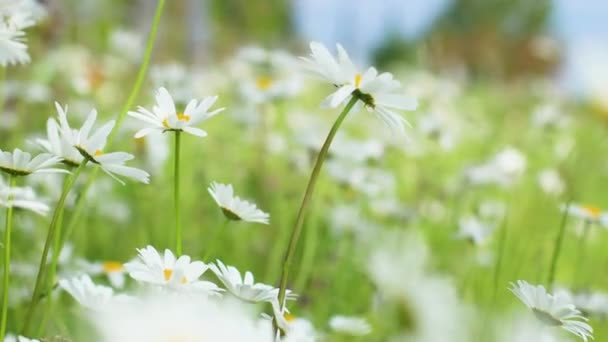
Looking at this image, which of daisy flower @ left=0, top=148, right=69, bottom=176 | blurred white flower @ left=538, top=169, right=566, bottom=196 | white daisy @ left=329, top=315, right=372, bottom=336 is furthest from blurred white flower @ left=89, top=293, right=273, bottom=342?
blurred white flower @ left=538, top=169, right=566, bottom=196

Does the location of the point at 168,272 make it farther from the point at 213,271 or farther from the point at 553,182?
the point at 553,182

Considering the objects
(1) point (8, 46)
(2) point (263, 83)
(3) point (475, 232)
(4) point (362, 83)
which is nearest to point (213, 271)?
(4) point (362, 83)

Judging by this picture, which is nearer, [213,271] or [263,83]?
[213,271]

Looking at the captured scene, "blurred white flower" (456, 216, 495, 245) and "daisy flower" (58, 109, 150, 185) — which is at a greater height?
"blurred white flower" (456, 216, 495, 245)

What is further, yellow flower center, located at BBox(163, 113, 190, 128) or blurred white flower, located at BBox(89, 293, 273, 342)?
yellow flower center, located at BBox(163, 113, 190, 128)

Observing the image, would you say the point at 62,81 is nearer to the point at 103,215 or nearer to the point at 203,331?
the point at 103,215

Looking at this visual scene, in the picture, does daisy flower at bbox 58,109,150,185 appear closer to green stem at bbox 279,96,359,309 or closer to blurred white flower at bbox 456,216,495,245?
green stem at bbox 279,96,359,309
